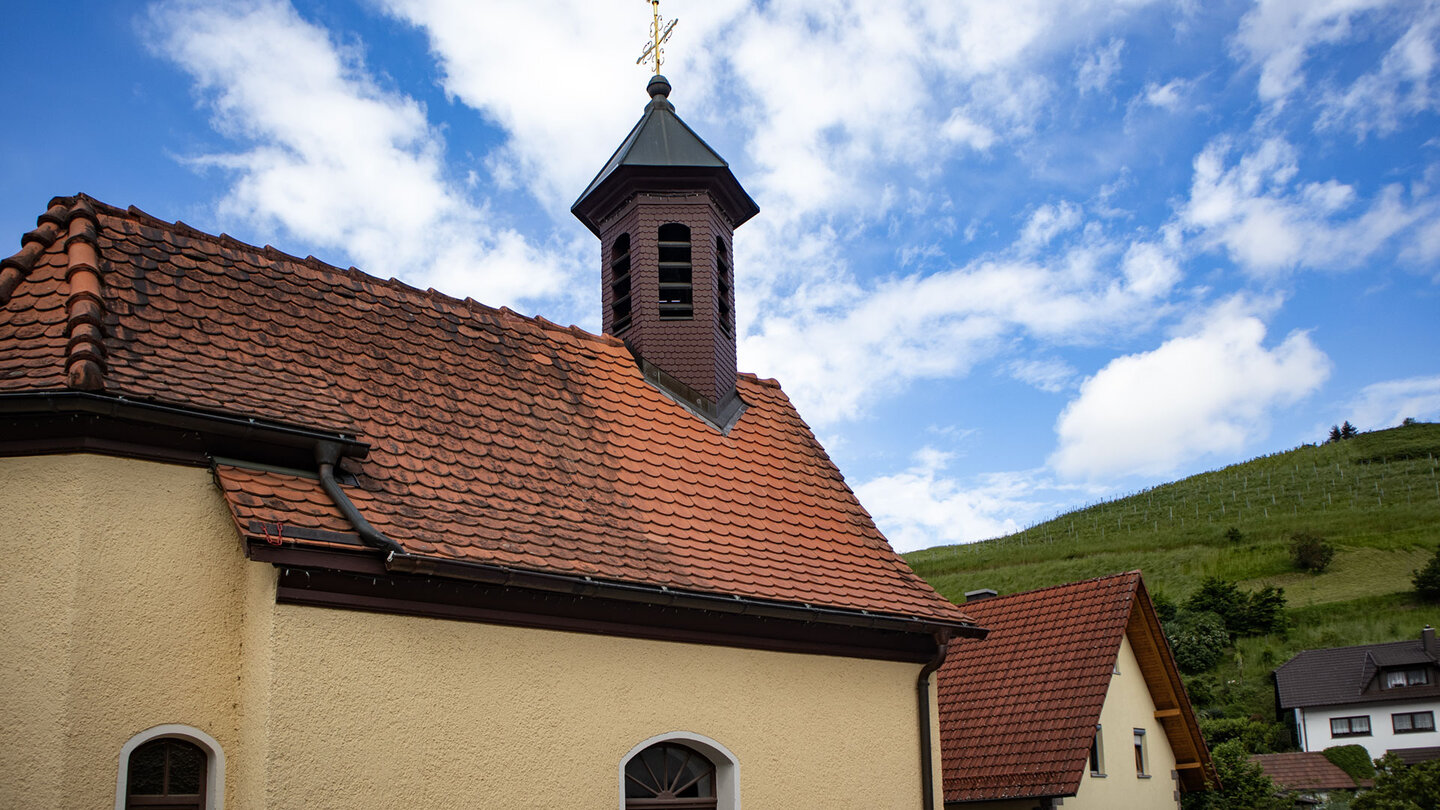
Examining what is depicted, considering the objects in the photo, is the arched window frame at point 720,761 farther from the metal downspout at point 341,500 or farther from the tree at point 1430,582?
the tree at point 1430,582

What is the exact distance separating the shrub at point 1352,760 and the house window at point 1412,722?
3051 millimetres

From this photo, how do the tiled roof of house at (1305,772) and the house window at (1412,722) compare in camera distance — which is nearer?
the tiled roof of house at (1305,772)

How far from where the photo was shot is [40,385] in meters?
6.91

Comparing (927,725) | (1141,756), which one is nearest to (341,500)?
(927,725)

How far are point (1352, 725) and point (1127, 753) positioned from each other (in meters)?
33.6

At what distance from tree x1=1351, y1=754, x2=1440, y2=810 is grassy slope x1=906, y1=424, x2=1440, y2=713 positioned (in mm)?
22534

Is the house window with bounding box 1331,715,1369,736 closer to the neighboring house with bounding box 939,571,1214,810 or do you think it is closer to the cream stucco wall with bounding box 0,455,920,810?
the neighboring house with bounding box 939,571,1214,810

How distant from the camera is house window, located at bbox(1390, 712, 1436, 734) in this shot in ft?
139

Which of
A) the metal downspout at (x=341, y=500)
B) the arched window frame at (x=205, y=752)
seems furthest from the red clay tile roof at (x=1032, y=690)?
the arched window frame at (x=205, y=752)

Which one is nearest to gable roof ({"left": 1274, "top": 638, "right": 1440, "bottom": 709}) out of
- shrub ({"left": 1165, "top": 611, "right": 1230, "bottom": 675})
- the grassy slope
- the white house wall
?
the white house wall

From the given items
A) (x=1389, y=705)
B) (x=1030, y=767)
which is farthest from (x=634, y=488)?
(x=1389, y=705)

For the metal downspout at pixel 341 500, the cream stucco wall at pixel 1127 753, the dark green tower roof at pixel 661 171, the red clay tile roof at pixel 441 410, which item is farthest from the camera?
the cream stucco wall at pixel 1127 753

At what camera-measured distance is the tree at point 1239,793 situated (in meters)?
20.2

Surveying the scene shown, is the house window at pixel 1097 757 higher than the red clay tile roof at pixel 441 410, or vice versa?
the red clay tile roof at pixel 441 410
